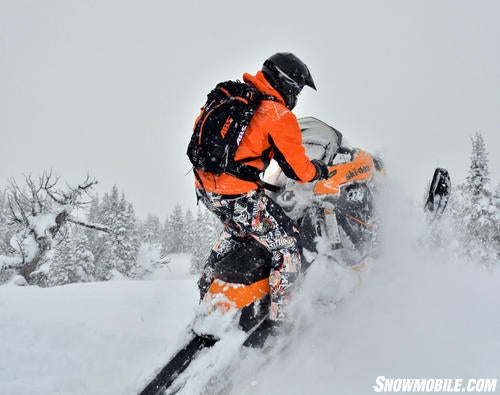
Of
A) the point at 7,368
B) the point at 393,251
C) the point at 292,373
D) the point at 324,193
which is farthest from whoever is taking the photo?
the point at 393,251

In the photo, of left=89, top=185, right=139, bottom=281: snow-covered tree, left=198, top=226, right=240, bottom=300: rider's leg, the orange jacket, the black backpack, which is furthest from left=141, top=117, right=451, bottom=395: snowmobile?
left=89, top=185, right=139, bottom=281: snow-covered tree

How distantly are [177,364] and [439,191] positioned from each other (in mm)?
3339

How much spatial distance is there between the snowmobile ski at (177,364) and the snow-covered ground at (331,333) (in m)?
0.10

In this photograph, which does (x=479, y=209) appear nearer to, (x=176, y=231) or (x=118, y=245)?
(x=118, y=245)

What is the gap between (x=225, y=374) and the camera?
2947 millimetres

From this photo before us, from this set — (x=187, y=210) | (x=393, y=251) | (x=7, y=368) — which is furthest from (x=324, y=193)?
(x=187, y=210)

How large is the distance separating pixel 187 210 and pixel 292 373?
88.2 metres

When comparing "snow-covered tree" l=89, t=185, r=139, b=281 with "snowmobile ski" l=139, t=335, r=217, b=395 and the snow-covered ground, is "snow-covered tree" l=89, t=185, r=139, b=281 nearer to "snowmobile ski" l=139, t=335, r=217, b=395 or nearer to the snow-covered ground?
the snow-covered ground

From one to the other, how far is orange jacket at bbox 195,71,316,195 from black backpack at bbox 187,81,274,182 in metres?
0.06

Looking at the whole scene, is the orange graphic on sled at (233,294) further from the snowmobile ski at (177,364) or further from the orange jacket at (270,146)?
the orange jacket at (270,146)

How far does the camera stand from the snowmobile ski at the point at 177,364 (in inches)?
110

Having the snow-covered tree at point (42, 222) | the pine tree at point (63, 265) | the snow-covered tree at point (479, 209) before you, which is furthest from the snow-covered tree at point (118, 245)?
the snow-covered tree at point (479, 209)

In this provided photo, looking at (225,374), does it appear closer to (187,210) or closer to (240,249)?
(240,249)

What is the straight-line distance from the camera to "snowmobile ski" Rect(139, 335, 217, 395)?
2793 millimetres
